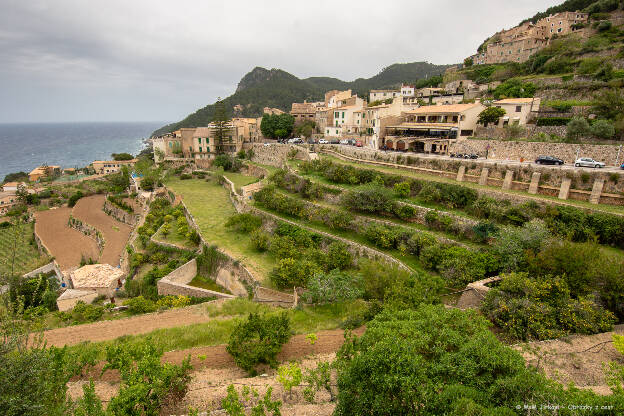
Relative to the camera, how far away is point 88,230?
3444cm

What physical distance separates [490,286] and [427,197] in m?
9.16

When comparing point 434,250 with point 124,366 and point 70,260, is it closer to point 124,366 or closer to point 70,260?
point 124,366

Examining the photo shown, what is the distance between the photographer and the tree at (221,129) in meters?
46.1

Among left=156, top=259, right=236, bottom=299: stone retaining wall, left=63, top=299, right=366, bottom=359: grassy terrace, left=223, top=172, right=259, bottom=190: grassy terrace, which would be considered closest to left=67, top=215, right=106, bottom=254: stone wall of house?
left=156, top=259, right=236, bottom=299: stone retaining wall

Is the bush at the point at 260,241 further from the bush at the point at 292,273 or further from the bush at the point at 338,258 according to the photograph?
the bush at the point at 338,258

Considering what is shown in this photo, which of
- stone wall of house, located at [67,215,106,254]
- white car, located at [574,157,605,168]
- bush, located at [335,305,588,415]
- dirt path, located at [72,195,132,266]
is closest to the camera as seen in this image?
bush, located at [335,305,588,415]

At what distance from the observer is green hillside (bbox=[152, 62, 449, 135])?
104 m

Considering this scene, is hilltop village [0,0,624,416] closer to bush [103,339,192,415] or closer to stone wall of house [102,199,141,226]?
bush [103,339,192,415]

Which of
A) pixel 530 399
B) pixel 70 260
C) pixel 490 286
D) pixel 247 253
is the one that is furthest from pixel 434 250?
pixel 70 260

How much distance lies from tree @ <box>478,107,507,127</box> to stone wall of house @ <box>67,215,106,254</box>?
40.9m

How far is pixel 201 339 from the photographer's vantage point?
510 inches

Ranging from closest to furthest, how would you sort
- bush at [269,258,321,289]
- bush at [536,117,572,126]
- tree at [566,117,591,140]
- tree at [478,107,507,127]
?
bush at [269,258,321,289]
tree at [566,117,591,140]
bush at [536,117,572,126]
tree at [478,107,507,127]

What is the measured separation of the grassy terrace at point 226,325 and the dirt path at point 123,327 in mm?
651

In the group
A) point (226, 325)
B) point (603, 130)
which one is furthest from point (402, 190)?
point (226, 325)
